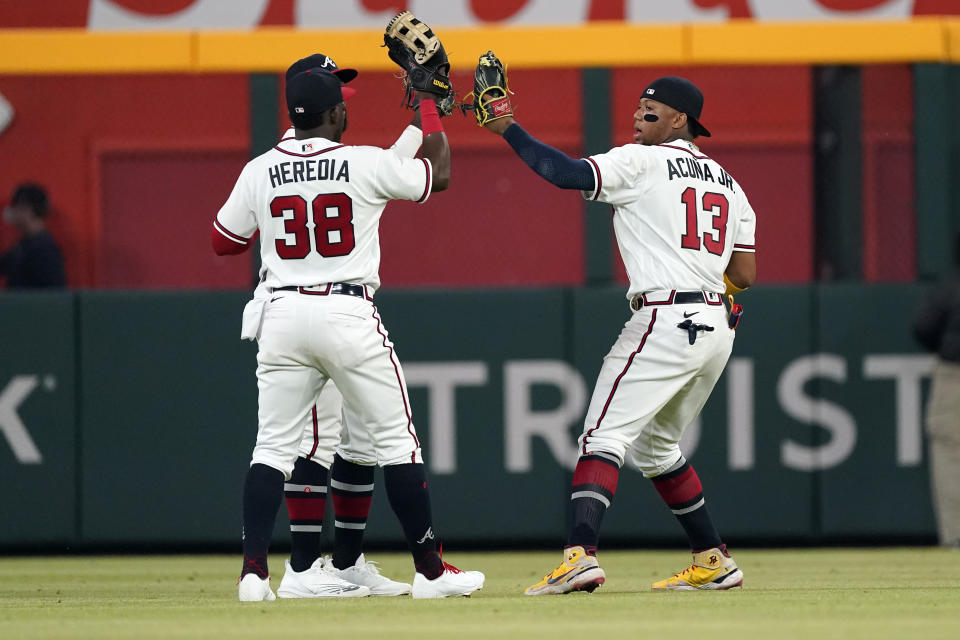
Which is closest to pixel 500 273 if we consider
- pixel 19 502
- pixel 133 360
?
pixel 133 360

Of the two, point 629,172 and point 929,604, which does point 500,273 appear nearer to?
point 629,172

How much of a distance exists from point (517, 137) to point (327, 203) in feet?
2.39

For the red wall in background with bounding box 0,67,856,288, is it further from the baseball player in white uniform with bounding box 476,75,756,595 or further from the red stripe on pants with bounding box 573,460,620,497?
the red stripe on pants with bounding box 573,460,620,497

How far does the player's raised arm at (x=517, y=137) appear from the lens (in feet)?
17.9

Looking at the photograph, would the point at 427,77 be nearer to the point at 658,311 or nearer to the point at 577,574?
the point at 658,311

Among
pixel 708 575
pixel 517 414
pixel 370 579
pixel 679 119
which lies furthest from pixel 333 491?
pixel 517 414

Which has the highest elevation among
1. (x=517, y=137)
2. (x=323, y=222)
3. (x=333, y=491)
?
(x=517, y=137)

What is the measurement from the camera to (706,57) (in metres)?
8.09

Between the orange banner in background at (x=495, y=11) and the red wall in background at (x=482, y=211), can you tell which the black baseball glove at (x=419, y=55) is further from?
the orange banner in background at (x=495, y=11)

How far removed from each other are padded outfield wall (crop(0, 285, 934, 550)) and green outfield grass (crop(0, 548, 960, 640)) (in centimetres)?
73

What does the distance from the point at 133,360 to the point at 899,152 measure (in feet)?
13.5

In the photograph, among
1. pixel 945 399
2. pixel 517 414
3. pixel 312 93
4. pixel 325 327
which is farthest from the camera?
pixel 517 414

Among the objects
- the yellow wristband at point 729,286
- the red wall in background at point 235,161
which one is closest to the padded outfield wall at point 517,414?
the red wall in background at point 235,161

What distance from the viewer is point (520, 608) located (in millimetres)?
4941
